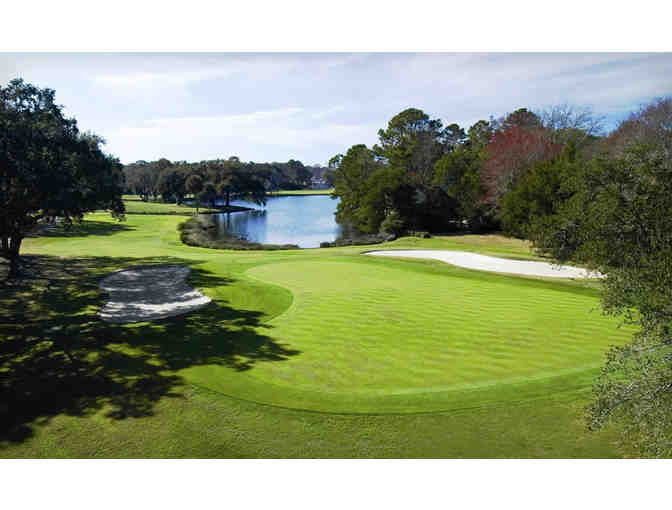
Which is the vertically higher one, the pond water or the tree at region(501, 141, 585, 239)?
the tree at region(501, 141, 585, 239)

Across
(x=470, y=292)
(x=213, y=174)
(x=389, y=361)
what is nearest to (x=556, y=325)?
(x=470, y=292)

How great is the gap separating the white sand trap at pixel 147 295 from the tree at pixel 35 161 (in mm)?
3647

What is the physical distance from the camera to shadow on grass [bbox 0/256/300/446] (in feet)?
23.0

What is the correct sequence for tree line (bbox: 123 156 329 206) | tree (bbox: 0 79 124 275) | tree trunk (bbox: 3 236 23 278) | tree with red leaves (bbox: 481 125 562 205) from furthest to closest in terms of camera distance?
tree line (bbox: 123 156 329 206) < tree with red leaves (bbox: 481 125 562 205) < tree trunk (bbox: 3 236 23 278) < tree (bbox: 0 79 124 275)

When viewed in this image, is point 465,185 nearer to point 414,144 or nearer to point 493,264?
point 414,144

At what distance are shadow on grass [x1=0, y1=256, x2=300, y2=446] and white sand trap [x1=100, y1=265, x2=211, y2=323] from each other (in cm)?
54

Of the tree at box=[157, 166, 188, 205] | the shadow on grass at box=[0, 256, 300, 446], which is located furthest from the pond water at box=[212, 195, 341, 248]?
the shadow on grass at box=[0, 256, 300, 446]

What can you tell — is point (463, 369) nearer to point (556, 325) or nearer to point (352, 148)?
point (556, 325)

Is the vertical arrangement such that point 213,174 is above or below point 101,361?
above

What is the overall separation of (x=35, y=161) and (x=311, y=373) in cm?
1217

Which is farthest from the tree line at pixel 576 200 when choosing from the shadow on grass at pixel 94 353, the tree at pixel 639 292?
the shadow on grass at pixel 94 353

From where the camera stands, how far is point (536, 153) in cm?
3750

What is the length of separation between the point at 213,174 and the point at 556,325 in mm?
87641

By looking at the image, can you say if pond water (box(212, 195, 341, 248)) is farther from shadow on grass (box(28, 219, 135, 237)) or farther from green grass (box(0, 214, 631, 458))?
green grass (box(0, 214, 631, 458))
